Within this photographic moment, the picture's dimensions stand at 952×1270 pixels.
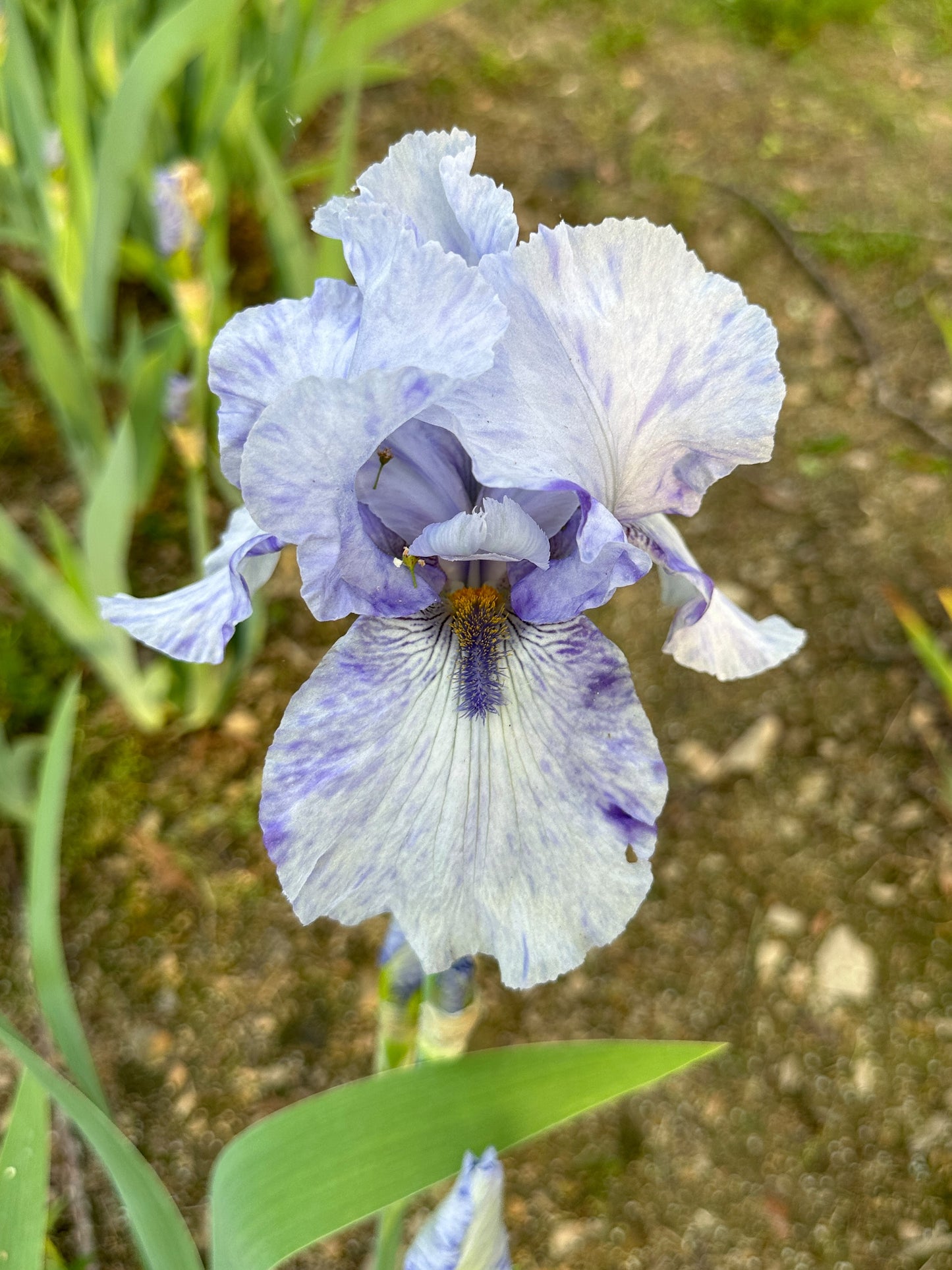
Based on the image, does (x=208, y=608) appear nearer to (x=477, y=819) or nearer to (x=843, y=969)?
(x=477, y=819)

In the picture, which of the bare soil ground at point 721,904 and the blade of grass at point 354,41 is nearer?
the bare soil ground at point 721,904

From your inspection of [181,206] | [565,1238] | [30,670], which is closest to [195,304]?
[181,206]

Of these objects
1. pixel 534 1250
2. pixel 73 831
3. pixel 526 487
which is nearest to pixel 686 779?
pixel 534 1250

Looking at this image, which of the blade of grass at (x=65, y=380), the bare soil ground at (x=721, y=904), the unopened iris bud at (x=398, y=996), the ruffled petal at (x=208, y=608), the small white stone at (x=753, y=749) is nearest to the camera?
the ruffled petal at (x=208, y=608)

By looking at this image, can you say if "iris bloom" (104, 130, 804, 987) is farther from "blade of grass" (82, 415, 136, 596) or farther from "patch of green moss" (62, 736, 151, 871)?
"patch of green moss" (62, 736, 151, 871)

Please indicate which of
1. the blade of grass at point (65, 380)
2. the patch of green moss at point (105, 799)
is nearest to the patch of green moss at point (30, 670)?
the patch of green moss at point (105, 799)

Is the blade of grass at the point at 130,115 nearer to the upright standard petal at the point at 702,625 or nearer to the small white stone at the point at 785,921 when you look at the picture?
the upright standard petal at the point at 702,625
